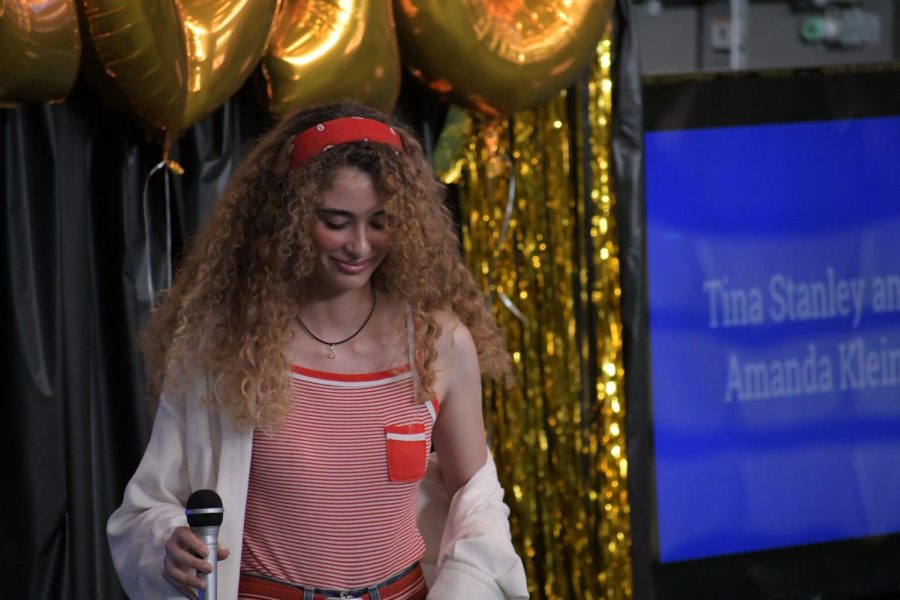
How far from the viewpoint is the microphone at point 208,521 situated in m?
1.63

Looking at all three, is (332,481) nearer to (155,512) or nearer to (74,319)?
(155,512)

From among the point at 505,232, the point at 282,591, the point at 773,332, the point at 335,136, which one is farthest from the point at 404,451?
the point at 773,332

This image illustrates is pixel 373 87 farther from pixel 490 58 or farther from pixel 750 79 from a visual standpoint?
pixel 750 79

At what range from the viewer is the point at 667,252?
158 inches

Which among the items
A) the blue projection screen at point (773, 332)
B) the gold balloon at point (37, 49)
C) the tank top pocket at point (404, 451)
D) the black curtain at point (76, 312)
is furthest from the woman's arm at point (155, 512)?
the blue projection screen at point (773, 332)

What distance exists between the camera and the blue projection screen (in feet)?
13.2

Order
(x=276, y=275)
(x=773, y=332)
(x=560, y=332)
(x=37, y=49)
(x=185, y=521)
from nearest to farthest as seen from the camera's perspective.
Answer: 1. (x=185, y=521)
2. (x=276, y=275)
3. (x=37, y=49)
4. (x=560, y=332)
5. (x=773, y=332)

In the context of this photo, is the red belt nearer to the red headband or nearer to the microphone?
the microphone

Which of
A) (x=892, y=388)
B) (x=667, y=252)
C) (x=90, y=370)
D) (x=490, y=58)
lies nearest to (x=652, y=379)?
(x=667, y=252)

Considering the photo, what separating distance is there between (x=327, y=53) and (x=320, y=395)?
121cm

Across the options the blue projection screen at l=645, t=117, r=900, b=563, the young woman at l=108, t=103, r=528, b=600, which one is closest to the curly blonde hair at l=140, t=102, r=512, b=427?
the young woman at l=108, t=103, r=528, b=600

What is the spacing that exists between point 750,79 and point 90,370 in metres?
2.20

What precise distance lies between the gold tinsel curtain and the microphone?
1.96 m

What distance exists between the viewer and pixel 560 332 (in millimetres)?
3658
